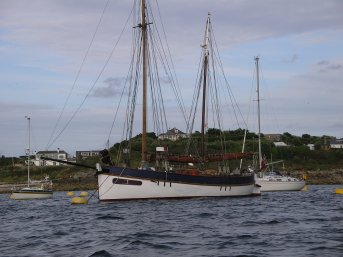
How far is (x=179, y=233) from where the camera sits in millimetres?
27859

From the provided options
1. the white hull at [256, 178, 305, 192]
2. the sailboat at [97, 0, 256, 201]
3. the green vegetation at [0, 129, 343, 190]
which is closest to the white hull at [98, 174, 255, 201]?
the sailboat at [97, 0, 256, 201]

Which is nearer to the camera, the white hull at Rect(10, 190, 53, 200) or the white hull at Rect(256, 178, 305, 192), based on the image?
the white hull at Rect(10, 190, 53, 200)

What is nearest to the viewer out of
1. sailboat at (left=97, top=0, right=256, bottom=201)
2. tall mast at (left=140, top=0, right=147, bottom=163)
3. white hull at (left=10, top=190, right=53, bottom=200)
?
sailboat at (left=97, top=0, right=256, bottom=201)

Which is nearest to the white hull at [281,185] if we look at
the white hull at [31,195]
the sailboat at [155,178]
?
the sailboat at [155,178]

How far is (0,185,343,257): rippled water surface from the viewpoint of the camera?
2295cm

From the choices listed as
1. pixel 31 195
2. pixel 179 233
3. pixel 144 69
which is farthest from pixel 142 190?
pixel 31 195

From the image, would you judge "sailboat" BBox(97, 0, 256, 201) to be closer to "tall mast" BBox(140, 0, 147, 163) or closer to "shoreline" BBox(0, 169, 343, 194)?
"tall mast" BBox(140, 0, 147, 163)

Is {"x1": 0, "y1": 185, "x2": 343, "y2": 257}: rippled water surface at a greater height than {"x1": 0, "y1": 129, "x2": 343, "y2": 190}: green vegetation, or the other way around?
{"x1": 0, "y1": 129, "x2": 343, "y2": 190}: green vegetation

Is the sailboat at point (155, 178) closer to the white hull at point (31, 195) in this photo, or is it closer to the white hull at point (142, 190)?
the white hull at point (142, 190)

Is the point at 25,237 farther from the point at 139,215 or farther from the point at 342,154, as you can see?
the point at 342,154

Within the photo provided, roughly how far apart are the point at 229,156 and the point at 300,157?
8874cm

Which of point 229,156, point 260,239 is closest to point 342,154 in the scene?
point 229,156

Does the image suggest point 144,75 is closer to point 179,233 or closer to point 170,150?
point 179,233

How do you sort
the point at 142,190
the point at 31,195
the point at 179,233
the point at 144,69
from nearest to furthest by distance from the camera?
1. the point at 179,233
2. the point at 142,190
3. the point at 144,69
4. the point at 31,195
